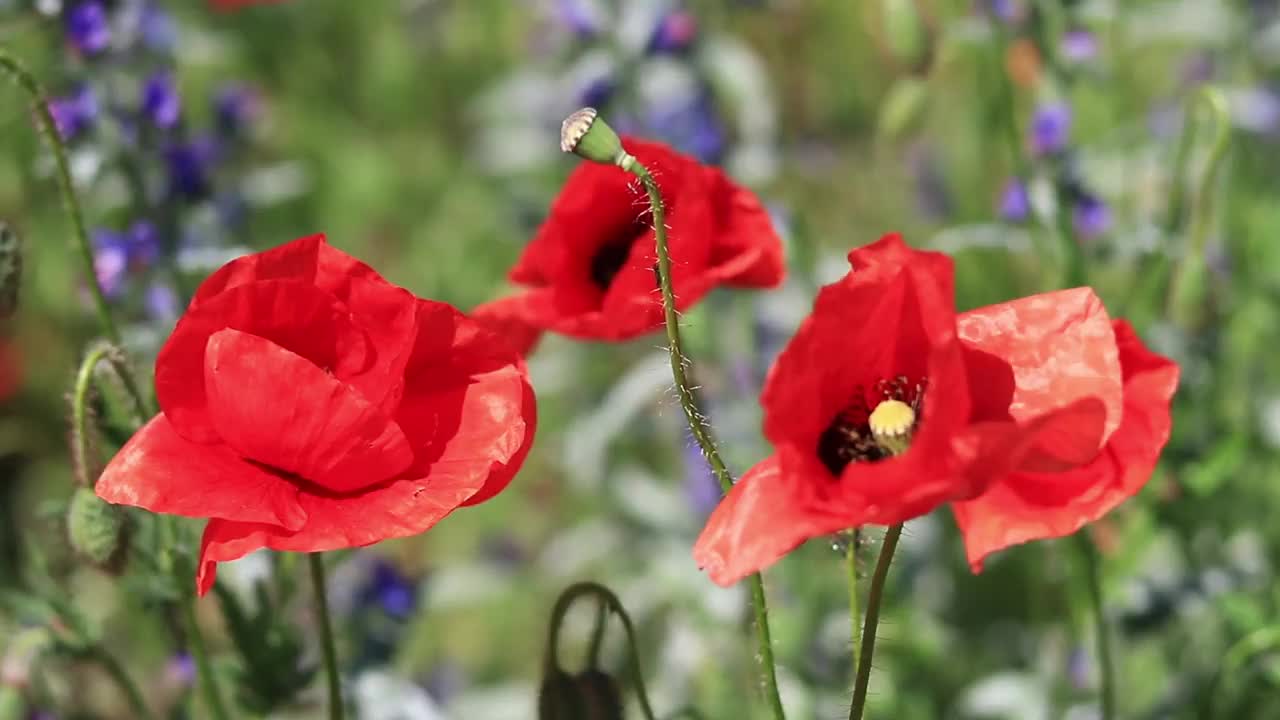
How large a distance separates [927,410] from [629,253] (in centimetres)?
61

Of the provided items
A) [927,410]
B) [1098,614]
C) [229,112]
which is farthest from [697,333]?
[927,410]

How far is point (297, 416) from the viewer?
1.19 metres

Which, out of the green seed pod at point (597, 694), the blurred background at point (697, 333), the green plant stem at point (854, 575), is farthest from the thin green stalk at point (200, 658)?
the green plant stem at point (854, 575)

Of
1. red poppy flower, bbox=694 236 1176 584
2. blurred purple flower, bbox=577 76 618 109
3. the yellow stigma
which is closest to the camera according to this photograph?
red poppy flower, bbox=694 236 1176 584

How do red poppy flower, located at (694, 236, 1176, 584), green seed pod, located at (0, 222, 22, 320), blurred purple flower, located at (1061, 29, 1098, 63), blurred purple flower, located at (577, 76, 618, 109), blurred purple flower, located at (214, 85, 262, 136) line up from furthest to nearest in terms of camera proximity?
blurred purple flower, located at (577, 76, 618, 109)
blurred purple flower, located at (214, 85, 262, 136)
blurred purple flower, located at (1061, 29, 1098, 63)
green seed pod, located at (0, 222, 22, 320)
red poppy flower, located at (694, 236, 1176, 584)

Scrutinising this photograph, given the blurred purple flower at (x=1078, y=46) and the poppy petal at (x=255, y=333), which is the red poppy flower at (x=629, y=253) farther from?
the blurred purple flower at (x=1078, y=46)

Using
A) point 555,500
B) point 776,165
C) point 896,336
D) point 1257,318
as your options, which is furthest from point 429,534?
point 896,336

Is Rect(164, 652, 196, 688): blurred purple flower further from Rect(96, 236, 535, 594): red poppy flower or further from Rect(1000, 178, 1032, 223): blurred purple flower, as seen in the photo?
Rect(1000, 178, 1032, 223): blurred purple flower

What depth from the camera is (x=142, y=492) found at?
46.8 inches

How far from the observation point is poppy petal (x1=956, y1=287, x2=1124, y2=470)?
1130mm

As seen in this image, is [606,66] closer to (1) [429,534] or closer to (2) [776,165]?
(2) [776,165]

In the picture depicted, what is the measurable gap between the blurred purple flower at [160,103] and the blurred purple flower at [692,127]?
0.81 m

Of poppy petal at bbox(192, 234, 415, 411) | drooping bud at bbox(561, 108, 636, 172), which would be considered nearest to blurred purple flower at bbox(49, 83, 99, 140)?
poppy petal at bbox(192, 234, 415, 411)

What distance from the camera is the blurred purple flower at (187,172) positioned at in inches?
87.8
